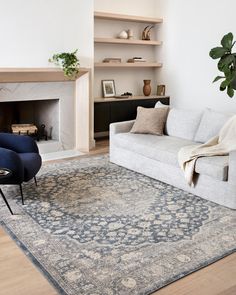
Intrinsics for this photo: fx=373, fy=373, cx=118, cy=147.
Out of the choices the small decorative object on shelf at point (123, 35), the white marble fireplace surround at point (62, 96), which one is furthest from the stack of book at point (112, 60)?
the white marble fireplace surround at point (62, 96)

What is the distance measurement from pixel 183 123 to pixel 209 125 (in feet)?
1.45

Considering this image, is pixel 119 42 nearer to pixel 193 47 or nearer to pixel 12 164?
pixel 193 47

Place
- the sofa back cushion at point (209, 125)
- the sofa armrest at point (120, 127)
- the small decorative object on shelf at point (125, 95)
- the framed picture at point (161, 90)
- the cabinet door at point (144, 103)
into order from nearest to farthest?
the sofa back cushion at point (209, 125)
the sofa armrest at point (120, 127)
the cabinet door at point (144, 103)
the small decorative object on shelf at point (125, 95)
the framed picture at point (161, 90)

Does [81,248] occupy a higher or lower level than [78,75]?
lower

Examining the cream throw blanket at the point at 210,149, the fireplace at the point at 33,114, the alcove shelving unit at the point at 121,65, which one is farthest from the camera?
the alcove shelving unit at the point at 121,65

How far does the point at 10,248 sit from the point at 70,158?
2.75 meters

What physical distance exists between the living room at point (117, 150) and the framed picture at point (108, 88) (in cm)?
2

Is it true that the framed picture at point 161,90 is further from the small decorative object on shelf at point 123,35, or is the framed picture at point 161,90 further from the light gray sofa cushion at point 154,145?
the light gray sofa cushion at point 154,145

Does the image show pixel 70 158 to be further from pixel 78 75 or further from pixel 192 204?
pixel 192 204

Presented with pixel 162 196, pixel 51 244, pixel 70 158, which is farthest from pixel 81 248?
pixel 70 158

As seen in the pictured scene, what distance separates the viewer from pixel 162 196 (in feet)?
13.0

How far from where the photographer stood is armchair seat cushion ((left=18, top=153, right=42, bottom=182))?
12.2 ft

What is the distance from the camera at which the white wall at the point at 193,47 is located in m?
6.29

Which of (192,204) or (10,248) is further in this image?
(192,204)
